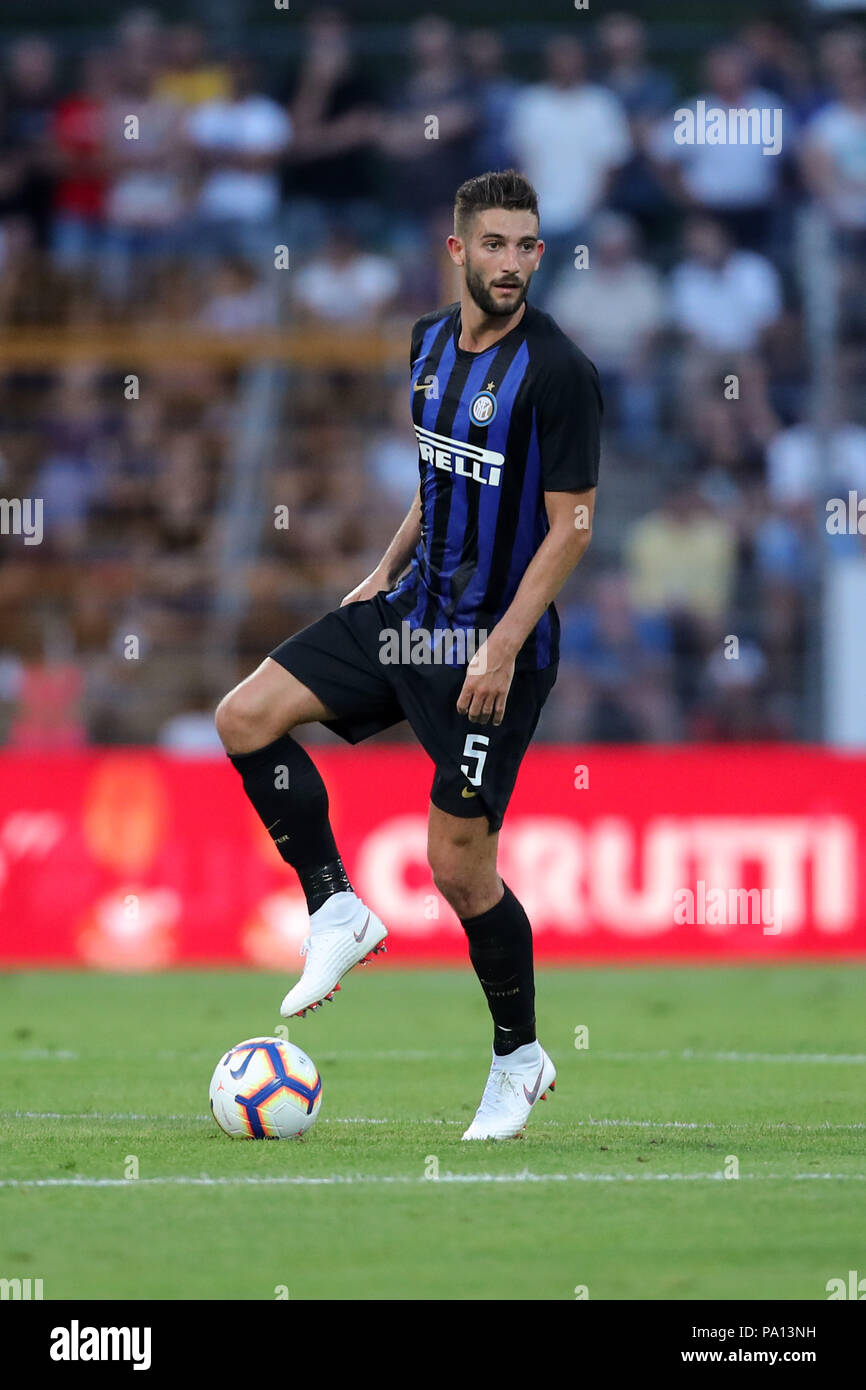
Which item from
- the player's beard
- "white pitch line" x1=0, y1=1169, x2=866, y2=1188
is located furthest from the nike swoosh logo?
the player's beard

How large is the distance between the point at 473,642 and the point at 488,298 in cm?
100

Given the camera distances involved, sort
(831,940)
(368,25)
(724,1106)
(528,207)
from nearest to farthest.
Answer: (528,207), (724,1106), (831,940), (368,25)

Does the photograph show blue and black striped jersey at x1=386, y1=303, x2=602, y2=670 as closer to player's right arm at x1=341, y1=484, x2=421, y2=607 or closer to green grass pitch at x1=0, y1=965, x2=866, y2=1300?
player's right arm at x1=341, y1=484, x2=421, y2=607

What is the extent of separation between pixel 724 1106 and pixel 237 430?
9.50m

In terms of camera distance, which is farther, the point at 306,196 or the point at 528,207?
the point at 306,196

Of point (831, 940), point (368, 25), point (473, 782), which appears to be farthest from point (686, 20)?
point (473, 782)

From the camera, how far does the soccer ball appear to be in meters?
6.24

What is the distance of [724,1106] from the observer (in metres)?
7.34

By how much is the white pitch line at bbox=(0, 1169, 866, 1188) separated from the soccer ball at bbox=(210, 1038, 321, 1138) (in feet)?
1.91

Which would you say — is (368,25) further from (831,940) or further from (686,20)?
(831,940)

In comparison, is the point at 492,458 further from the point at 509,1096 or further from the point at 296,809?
the point at 509,1096

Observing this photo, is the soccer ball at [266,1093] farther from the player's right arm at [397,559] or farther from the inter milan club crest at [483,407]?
the inter milan club crest at [483,407]

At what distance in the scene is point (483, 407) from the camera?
6.21 meters

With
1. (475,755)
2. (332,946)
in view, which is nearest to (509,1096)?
(332,946)
